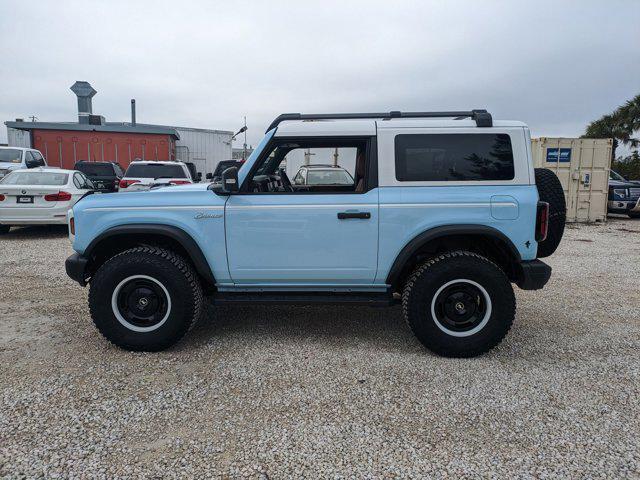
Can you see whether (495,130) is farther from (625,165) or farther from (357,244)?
(625,165)

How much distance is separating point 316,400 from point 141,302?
1736 millimetres

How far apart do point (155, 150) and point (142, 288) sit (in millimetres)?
21099

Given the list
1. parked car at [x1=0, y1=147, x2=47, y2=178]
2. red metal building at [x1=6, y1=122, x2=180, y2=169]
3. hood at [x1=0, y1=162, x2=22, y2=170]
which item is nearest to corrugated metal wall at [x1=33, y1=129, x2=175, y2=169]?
red metal building at [x1=6, y1=122, x2=180, y2=169]

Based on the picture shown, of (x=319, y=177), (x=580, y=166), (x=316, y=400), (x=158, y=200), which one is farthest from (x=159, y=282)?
(x=580, y=166)

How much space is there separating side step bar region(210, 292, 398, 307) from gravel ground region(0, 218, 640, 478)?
1.39 feet

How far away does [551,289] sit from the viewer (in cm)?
575

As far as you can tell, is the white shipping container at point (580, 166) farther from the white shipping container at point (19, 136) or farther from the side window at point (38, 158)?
the white shipping container at point (19, 136)

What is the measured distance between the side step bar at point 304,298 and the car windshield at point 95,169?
14.9 metres

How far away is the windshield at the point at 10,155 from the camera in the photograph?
512 inches

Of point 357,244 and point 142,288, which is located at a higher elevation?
point 357,244

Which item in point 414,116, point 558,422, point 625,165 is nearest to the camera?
point 558,422

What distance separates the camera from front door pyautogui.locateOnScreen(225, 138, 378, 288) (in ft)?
11.5

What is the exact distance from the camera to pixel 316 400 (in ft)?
9.59

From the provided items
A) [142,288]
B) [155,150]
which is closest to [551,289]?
[142,288]
